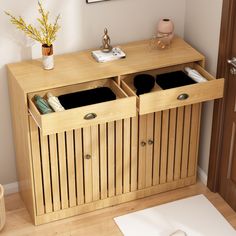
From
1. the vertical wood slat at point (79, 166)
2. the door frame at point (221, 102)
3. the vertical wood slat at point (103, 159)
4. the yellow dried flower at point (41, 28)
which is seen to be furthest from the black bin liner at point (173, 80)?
the yellow dried flower at point (41, 28)

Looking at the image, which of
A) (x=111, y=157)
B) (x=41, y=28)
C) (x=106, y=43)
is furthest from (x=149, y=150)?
(x=41, y=28)

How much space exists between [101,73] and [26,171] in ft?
2.42

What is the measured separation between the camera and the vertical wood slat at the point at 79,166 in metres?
3.17

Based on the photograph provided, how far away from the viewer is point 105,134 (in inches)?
127

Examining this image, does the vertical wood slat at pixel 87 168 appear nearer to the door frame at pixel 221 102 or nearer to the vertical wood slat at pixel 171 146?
the vertical wood slat at pixel 171 146

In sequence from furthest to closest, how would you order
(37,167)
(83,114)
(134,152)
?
(134,152), (37,167), (83,114)

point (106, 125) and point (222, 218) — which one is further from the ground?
point (106, 125)

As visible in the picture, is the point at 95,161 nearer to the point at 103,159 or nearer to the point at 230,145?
the point at 103,159

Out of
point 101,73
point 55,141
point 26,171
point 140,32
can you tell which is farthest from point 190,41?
point 26,171

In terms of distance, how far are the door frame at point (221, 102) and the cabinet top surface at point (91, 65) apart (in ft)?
0.48

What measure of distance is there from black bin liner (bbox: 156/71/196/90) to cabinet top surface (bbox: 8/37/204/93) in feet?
0.29

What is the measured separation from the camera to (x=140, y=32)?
3.43 m

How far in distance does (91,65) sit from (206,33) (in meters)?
0.72

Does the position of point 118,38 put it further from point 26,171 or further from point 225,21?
point 26,171
